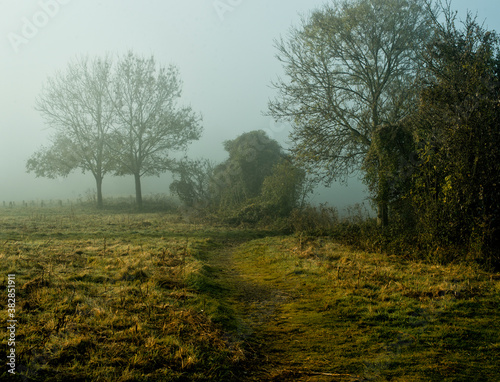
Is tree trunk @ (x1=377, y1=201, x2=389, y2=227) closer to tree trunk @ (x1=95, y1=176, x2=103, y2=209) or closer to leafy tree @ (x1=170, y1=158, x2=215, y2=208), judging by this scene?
leafy tree @ (x1=170, y1=158, x2=215, y2=208)

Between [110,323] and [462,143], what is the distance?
847 centimetres

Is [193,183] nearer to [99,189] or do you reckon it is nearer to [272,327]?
[99,189]

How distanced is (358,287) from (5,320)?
5832mm

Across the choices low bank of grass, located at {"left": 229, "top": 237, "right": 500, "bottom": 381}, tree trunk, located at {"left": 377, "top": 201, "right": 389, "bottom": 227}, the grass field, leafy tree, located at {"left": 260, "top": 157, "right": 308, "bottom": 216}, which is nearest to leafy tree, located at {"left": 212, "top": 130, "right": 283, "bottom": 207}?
leafy tree, located at {"left": 260, "top": 157, "right": 308, "bottom": 216}

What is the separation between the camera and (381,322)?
523cm

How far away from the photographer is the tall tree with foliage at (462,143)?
8.10 meters

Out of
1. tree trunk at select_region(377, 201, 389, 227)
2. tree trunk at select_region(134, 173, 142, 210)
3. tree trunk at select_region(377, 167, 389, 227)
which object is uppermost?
tree trunk at select_region(134, 173, 142, 210)

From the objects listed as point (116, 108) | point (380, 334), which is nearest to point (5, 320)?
point (380, 334)

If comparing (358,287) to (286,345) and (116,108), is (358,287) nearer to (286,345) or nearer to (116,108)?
(286,345)

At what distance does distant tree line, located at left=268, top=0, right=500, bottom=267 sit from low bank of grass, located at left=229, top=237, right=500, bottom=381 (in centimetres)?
171

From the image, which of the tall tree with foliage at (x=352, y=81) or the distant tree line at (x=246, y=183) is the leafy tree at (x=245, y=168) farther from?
the tall tree with foliage at (x=352, y=81)

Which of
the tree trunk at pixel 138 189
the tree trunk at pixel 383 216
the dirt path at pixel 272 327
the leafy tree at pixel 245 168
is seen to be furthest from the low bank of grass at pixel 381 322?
the tree trunk at pixel 138 189

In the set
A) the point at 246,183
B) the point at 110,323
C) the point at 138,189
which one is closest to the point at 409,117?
the point at 110,323

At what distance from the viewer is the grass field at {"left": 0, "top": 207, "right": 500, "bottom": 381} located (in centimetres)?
379
